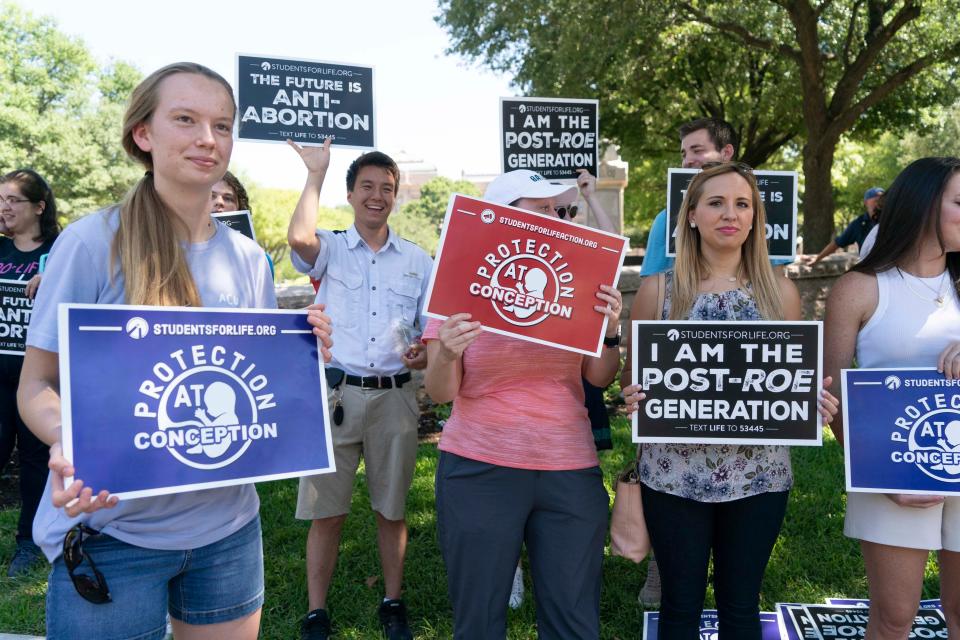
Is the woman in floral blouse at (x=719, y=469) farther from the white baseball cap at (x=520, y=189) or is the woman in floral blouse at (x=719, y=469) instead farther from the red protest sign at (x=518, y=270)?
the white baseball cap at (x=520, y=189)

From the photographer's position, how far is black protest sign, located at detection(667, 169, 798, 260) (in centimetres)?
390

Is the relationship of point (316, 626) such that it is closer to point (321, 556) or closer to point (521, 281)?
point (321, 556)

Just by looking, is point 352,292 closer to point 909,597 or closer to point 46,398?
point 46,398

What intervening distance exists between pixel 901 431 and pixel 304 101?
10.6 feet

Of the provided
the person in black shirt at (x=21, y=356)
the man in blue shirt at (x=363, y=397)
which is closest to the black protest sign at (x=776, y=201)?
the man in blue shirt at (x=363, y=397)

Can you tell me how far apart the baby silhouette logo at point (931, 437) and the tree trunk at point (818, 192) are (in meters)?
13.0

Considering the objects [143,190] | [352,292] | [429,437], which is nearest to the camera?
[143,190]

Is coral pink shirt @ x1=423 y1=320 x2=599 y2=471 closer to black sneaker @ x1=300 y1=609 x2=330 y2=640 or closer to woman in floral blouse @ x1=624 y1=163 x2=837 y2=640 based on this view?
woman in floral blouse @ x1=624 y1=163 x2=837 y2=640

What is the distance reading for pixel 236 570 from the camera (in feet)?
Answer: 6.61

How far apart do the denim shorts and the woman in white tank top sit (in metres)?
2.12

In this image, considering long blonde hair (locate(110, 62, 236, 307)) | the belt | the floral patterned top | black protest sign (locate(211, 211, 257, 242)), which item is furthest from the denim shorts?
black protest sign (locate(211, 211, 257, 242))

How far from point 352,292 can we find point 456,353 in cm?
146

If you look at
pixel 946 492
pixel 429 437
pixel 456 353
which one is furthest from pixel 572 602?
pixel 429 437

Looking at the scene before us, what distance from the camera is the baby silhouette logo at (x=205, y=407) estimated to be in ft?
6.05
